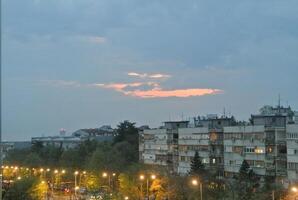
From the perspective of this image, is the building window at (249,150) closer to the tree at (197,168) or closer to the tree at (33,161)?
the tree at (197,168)

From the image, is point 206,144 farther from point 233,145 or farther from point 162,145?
point 162,145

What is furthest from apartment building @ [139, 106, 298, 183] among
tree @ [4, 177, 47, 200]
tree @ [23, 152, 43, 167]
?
tree @ [4, 177, 47, 200]

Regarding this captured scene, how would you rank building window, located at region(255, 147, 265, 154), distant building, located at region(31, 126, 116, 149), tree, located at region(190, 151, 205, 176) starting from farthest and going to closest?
distant building, located at region(31, 126, 116, 149), tree, located at region(190, 151, 205, 176), building window, located at region(255, 147, 265, 154)

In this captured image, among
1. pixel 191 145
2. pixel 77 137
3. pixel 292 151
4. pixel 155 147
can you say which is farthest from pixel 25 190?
pixel 77 137

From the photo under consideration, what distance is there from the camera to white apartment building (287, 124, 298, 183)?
140ft

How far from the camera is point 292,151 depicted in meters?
43.7

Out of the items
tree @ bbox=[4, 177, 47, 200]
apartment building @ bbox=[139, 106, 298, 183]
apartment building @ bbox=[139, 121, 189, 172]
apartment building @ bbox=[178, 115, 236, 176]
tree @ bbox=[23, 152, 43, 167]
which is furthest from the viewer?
tree @ bbox=[23, 152, 43, 167]

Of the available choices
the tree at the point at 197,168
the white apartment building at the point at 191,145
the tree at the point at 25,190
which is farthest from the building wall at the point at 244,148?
the tree at the point at 25,190

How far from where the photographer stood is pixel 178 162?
205ft

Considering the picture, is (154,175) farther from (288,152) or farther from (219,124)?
(219,124)

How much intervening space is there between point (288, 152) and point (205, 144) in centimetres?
1476

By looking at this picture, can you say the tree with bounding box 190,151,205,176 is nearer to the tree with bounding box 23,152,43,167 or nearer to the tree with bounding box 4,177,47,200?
the tree with bounding box 4,177,47,200

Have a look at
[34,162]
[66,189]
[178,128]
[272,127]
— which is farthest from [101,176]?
[34,162]

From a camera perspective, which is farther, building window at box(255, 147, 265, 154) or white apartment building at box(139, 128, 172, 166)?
white apartment building at box(139, 128, 172, 166)
